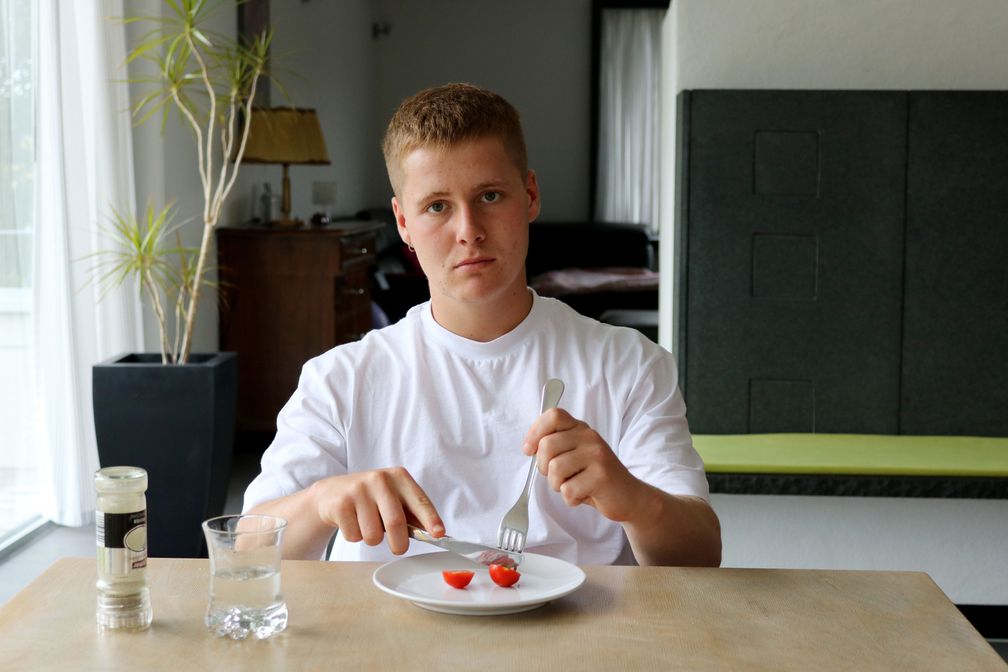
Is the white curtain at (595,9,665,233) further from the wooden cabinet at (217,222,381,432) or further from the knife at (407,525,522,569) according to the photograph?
the knife at (407,525,522,569)

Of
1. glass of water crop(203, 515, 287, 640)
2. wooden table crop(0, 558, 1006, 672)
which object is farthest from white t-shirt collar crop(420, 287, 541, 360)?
glass of water crop(203, 515, 287, 640)

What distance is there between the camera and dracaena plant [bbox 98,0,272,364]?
3.43 metres

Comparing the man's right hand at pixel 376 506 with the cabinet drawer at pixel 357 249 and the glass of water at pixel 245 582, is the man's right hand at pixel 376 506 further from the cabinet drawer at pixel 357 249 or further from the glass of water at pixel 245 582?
the cabinet drawer at pixel 357 249

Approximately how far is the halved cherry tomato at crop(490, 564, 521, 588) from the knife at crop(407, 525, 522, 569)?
49mm

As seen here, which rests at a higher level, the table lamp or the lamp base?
the table lamp

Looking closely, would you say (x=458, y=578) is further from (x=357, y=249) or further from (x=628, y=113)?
(x=628, y=113)

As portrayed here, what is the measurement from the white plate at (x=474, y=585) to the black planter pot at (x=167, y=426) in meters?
2.14

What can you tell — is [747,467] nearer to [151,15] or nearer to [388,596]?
[388,596]

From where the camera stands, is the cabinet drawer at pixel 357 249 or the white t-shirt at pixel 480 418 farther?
the cabinet drawer at pixel 357 249

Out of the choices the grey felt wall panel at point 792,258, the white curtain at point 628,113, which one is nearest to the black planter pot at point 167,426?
the grey felt wall panel at point 792,258

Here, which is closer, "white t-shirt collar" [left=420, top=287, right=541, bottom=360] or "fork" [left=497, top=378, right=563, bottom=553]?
"fork" [left=497, top=378, right=563, bottom=553]

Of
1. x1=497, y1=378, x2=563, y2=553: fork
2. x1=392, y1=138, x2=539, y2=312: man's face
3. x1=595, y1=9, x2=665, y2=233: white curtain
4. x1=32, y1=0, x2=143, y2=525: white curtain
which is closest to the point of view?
x1=497, y1=378, x2=563, y2=553: fork

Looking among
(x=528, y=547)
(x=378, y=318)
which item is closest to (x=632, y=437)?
(x=528, y=547)

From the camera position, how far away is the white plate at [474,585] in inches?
43.1
